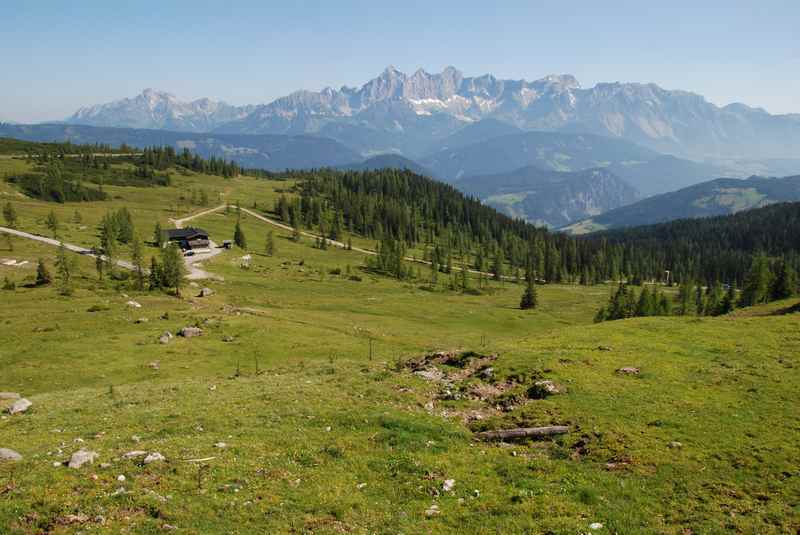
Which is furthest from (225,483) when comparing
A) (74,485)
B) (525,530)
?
(525,530)

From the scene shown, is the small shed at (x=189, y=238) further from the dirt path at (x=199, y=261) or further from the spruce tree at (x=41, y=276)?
the spruce tree at (x=41, y=276)

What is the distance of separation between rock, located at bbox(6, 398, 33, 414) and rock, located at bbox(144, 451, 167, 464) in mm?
18249

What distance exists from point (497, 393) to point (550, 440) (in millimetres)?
7589

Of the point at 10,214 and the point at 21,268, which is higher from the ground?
the point at 10,214

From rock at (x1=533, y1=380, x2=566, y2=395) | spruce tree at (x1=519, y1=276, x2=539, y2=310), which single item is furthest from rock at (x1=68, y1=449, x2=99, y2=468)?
spruce tree at (x1=519, y1=276, x2=539, y2=310)

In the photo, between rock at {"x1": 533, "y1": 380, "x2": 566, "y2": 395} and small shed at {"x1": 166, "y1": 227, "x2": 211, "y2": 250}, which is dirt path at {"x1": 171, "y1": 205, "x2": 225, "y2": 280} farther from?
rock at {"x1": 533, "y1": 380, "x2": 566, "y2": 395}

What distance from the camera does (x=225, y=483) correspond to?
19422 millimetres

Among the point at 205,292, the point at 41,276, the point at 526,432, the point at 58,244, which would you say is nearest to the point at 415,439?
the point at 526,432

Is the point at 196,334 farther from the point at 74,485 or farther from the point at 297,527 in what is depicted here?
the point at 297,527

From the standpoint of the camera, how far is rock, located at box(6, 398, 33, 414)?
32.2 m

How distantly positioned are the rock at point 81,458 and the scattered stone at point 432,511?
15.4 meters

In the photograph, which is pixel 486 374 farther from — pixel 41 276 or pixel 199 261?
pixel 199 261

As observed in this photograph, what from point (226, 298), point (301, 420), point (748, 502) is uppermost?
point (748, 502)

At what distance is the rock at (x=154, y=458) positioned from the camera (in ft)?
69.2
